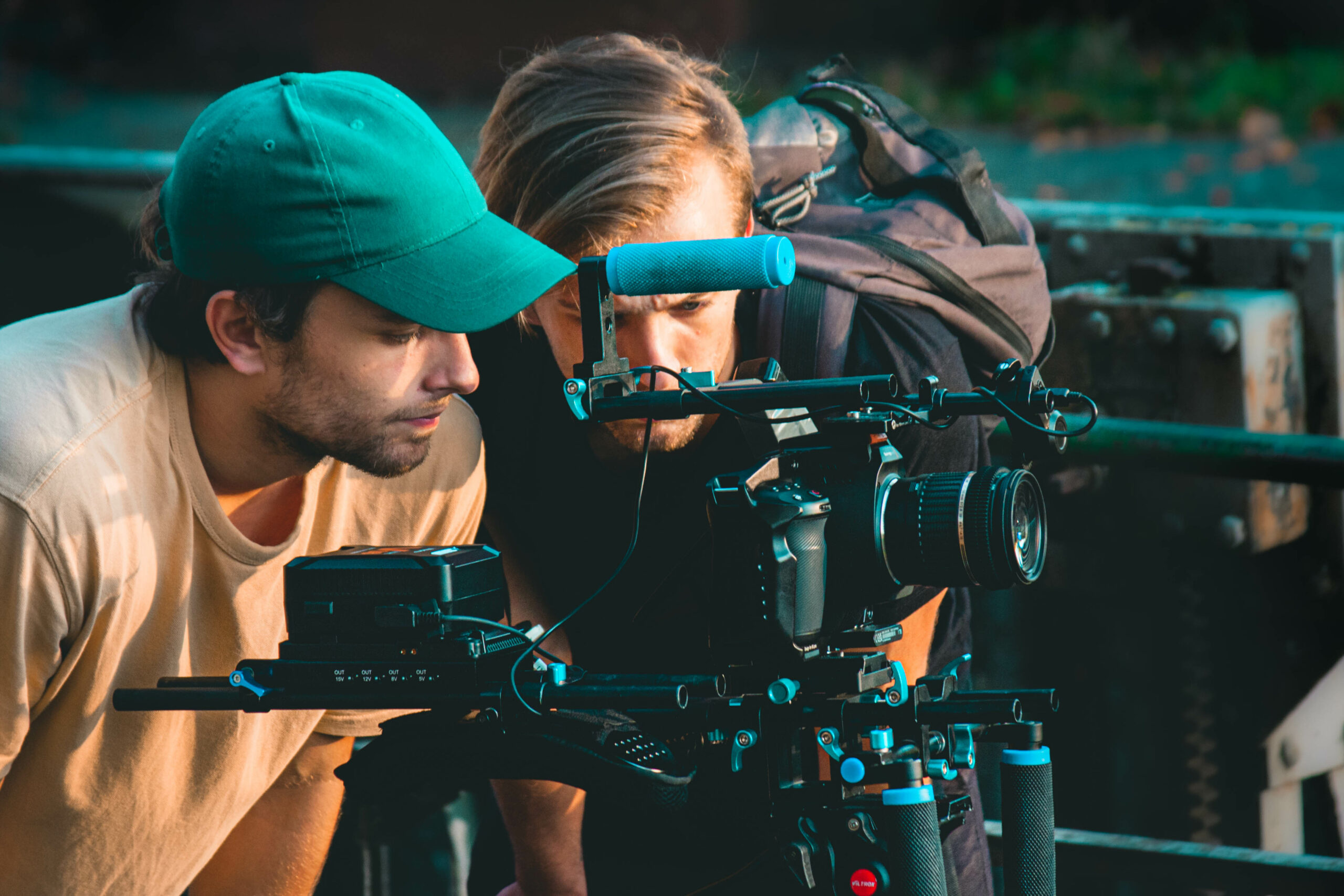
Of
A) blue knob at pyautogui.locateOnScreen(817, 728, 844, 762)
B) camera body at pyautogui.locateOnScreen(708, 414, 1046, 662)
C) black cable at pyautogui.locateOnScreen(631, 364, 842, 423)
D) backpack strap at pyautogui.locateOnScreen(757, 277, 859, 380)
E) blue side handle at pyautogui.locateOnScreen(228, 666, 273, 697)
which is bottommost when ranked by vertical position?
blue knob at pyautogui.locateOnScreen(817, 728, 844, 762)

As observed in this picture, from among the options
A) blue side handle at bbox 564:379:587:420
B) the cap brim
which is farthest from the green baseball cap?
blue side handle at bbox 564:379:587:420

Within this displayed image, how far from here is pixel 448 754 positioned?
5.71ft

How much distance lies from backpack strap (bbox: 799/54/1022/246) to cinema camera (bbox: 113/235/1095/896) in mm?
874

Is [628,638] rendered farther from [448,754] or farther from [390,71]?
[390,71]

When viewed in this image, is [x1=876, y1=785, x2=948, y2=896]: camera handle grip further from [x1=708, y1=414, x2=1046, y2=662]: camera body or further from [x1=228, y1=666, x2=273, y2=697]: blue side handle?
[x1=228, y1=666, x2=273, y2=697]: blue side handle

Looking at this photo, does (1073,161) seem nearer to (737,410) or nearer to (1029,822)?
(737,410)

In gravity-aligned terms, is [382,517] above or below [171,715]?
above

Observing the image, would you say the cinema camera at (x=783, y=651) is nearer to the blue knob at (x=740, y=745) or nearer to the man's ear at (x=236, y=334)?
the blue knob at (x=740, y=745)

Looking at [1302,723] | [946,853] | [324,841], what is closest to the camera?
[946,853]

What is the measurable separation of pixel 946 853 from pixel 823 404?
29.1 inches

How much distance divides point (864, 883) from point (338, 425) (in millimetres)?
918

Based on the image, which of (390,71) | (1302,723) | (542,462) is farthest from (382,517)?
(390,71)

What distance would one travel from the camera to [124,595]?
2.00m

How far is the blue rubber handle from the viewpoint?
1.70 meters
